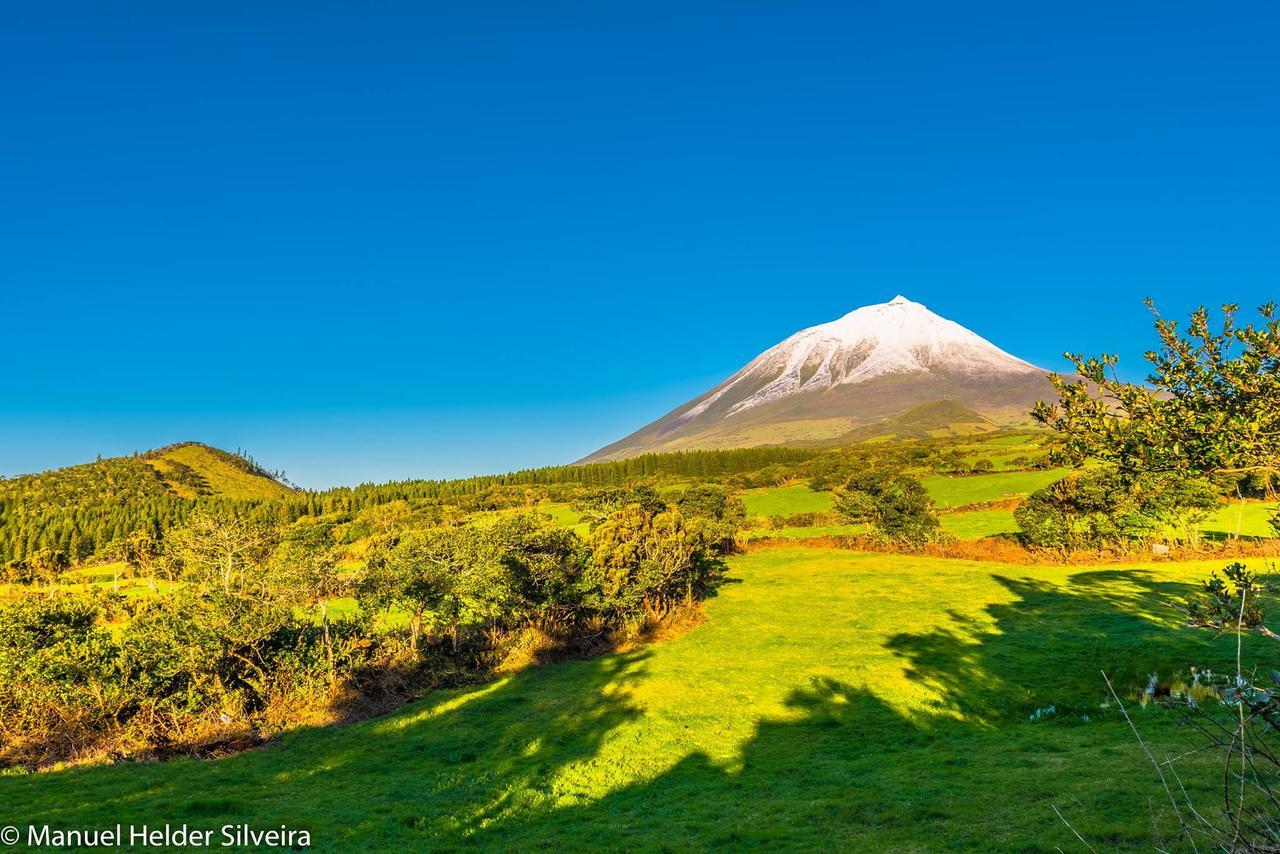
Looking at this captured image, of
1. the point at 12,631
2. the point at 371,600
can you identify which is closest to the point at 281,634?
the point at 371,600

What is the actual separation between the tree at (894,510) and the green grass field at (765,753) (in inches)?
765

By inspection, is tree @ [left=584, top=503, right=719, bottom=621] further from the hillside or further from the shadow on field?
the hillside

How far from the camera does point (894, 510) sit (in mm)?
53281

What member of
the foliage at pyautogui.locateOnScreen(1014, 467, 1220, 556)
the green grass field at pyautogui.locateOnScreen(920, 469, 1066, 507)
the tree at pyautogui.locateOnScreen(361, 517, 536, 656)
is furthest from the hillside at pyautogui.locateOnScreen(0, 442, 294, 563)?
the foliage at pyautogui.locateOnScreen(1014, 467, 1220, 556)

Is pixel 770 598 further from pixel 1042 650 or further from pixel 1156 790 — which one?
pixel 1156 790

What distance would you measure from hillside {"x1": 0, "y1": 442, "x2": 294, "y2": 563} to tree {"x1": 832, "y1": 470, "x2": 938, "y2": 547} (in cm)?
11583

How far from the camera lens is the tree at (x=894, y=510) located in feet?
172

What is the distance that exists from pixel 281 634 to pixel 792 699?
2030 cm

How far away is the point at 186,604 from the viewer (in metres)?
24.7

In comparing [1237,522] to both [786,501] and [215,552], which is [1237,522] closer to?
[786,501]

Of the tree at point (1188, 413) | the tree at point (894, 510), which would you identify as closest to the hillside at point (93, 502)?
the tree at point (894, 510)

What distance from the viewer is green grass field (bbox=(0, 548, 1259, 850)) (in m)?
13.5

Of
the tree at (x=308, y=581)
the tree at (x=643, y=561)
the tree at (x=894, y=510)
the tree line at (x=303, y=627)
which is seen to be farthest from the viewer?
the tree at (x=894, y=510)

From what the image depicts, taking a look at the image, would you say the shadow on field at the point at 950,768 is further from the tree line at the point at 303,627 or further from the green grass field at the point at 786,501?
the green grass field at the point at 786,501
